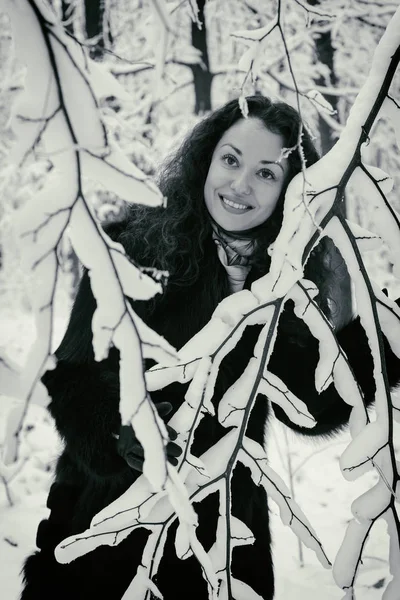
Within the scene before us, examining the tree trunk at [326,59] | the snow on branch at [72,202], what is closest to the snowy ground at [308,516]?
the snow on branch at [72,202]

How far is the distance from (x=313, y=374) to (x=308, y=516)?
2.08 meters

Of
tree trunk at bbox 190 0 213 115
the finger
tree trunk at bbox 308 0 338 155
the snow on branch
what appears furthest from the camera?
tree trunk at bbox 190 0 213 115

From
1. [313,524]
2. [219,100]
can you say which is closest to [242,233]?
[313,524]

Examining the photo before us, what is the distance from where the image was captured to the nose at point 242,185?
5.41 feet

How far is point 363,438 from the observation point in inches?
24.6

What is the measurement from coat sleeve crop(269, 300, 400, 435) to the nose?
22.9 inches

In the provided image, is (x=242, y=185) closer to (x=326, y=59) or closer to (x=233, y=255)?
(x=233, y=255)

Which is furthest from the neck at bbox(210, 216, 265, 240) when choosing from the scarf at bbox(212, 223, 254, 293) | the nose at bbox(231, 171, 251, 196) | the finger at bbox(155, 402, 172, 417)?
the finger at bbox(155, 402, 172, 417)

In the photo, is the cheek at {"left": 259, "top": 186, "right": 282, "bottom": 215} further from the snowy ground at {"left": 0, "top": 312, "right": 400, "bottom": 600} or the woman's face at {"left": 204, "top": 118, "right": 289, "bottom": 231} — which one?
the snowy ground at {"left": 0, "top": 312, "right": 400, "bottom": 600}

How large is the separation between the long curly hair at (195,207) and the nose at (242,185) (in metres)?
0.20

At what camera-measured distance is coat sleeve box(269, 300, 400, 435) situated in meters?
1.26

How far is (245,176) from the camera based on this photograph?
5.42 ft

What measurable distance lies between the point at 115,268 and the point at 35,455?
4.31 m

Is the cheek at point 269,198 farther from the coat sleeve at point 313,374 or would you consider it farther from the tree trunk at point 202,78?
the tree trunk at point 202,78
